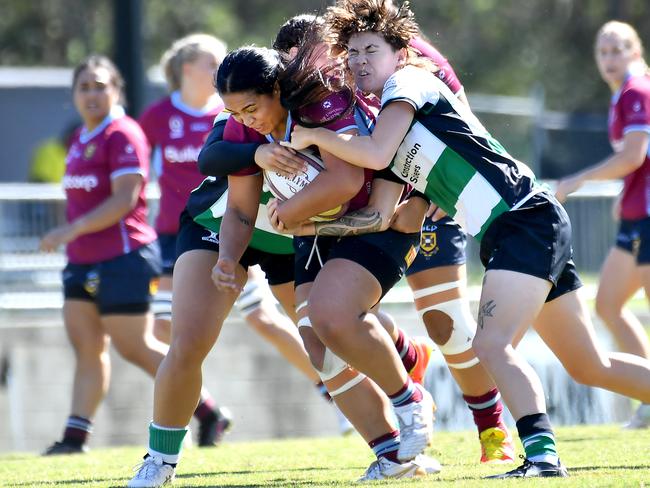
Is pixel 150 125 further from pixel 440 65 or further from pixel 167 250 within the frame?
pixel 440 65

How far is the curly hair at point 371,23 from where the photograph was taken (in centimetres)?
516

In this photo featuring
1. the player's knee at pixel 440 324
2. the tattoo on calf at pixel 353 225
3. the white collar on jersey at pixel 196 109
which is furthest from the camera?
the white collar on jersey at pixel 196 109

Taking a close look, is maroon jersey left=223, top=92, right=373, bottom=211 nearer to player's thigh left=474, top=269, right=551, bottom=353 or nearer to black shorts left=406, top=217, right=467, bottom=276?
player's thigh left=474, top=269, right=551, bottom=353

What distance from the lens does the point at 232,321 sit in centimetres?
1021

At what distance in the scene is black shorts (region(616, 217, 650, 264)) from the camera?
7914 mm

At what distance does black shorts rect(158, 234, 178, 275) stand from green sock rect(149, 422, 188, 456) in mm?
2969

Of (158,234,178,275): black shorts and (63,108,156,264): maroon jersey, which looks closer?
(63,108,156,264): maroon jersey

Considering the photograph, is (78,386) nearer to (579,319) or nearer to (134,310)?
(134,310)

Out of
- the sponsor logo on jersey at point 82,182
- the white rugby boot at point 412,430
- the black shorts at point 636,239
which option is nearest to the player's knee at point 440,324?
the white rugby boot at point 412,430

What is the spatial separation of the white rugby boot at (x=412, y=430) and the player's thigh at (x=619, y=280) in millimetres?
3239

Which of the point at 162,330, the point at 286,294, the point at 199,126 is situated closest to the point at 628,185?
the point at 199,126

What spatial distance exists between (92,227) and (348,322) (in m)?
3.18

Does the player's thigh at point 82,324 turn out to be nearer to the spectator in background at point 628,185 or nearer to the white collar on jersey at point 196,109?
the white collar on jersey at point 196,109

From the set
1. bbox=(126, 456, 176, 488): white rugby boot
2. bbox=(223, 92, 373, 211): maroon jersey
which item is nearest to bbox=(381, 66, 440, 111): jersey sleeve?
bbox=(223, 92, 373, 211): maroon jersey
